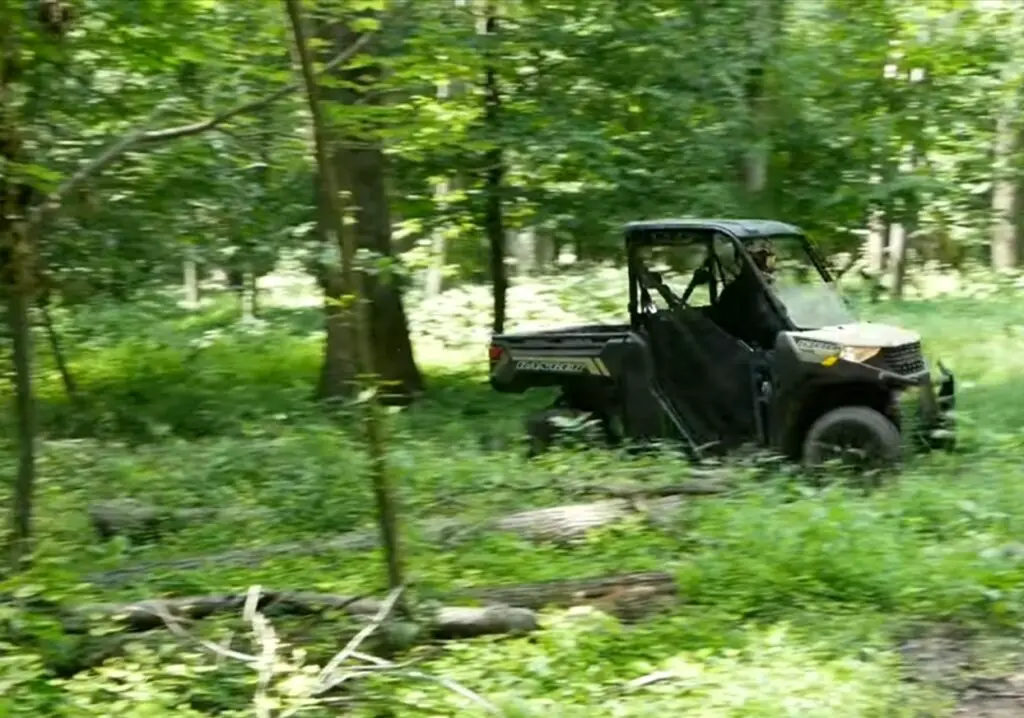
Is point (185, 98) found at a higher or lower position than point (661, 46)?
lower

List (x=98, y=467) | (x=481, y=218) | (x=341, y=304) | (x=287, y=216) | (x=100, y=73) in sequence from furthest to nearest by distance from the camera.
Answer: (x=481, y=218), (x=287, y=216), (x=100, y=73), (x=98, y=467), (x=341, y=304)

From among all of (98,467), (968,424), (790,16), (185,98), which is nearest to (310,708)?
(98,467)

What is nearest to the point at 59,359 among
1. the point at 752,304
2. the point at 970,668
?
the point at 752,304

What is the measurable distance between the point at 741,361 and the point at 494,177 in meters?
4.55

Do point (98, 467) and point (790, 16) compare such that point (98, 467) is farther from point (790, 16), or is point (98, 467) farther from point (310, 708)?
point (790, 16)

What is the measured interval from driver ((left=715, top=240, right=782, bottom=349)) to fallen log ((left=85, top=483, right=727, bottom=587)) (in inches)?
77.0

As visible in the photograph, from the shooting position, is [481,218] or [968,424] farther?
[481,218]

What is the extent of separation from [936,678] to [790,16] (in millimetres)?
9585

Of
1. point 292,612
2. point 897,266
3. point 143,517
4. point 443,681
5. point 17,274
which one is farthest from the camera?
point 897,266

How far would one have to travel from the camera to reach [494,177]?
40.4 feet

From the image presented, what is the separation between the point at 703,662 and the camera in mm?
4789

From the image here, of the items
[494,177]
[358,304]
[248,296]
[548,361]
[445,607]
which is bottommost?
[445,607]

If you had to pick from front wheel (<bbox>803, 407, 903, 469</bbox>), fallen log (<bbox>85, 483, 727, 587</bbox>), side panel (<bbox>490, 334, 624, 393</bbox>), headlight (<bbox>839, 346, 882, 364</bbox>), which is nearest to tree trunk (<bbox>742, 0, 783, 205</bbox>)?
side panel (<bbox>490, 334, 624, 393</bbox>)

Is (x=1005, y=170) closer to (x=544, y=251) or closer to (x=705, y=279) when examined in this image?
(x=544, y=251)
